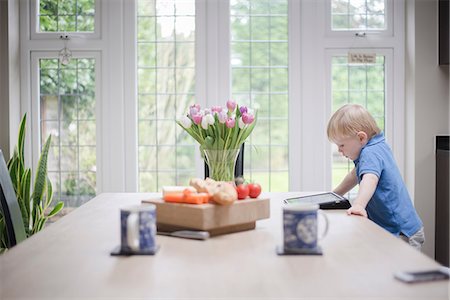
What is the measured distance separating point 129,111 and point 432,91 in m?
2.23

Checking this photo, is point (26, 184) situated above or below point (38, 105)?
below

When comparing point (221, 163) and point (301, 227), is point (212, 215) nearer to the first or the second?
point (301, 227)

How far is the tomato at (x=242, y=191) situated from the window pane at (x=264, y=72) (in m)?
2.53

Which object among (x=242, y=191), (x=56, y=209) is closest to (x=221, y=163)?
(x=242, y=191)

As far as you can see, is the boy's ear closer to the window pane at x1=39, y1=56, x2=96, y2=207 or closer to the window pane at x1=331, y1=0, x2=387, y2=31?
the window pane at x1=331, y1=0, x2=387, y2=31

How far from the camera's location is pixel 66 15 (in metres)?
4.30

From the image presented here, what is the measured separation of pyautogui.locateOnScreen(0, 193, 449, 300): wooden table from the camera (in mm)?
1132

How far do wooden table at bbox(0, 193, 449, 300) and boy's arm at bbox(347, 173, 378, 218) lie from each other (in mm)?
310

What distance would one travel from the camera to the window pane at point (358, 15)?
14.0 feet

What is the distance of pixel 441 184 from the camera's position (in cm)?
396

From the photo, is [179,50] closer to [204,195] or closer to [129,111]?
[129,111]

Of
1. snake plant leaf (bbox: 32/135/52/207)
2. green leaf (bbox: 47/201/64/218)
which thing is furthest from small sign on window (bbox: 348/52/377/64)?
green leaf (bbox: 47/201/64/218)

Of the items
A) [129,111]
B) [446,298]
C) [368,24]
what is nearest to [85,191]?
[129,111]

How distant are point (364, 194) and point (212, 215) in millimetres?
772
